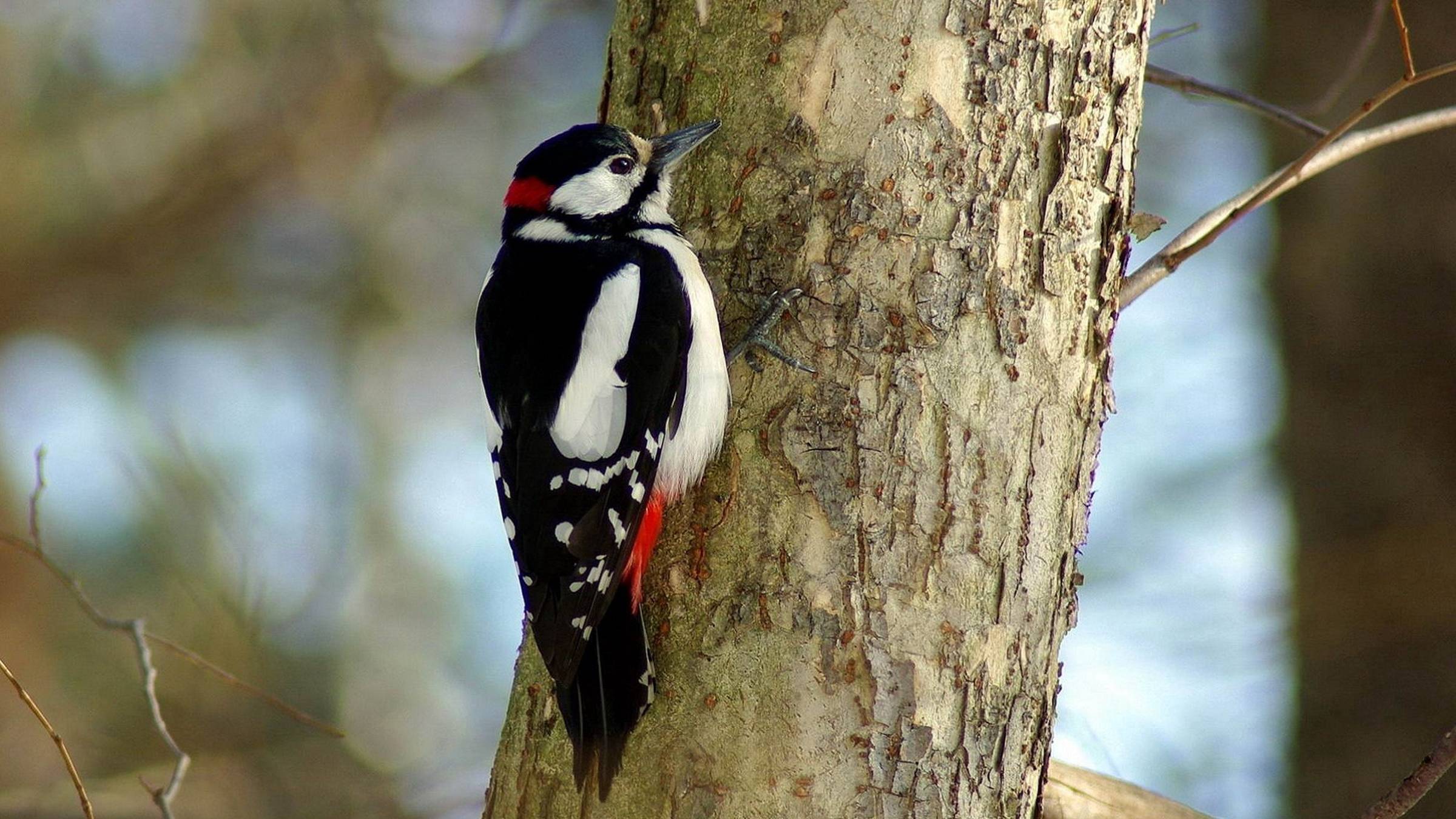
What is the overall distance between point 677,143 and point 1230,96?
4.75 ft

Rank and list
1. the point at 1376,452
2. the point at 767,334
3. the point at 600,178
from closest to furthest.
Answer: the point at 767,334 < the point at 600,178 < the point at 1376,452

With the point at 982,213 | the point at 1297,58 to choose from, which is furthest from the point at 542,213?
the point at 1297,58

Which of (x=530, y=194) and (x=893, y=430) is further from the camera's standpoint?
(x=530, y=194)

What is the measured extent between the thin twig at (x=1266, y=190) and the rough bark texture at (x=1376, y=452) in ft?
4.86

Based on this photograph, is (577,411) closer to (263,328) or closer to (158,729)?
(158,729)

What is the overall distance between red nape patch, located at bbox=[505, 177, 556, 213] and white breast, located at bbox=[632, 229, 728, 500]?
568 mm

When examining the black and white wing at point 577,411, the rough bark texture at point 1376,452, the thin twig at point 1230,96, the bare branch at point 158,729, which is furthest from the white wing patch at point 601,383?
the rough bark texture at point 1376,452

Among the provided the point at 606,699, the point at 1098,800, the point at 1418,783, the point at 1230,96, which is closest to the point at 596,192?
the point at 606,699

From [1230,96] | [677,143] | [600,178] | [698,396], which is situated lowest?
[698,396]

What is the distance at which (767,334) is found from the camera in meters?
2.23

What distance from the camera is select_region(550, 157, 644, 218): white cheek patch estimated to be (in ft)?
8.78

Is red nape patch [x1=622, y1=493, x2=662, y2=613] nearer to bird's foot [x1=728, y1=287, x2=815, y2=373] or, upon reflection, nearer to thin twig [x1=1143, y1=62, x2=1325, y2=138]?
bird's foot [x1=728, y1=287, x2=815, y2=373]

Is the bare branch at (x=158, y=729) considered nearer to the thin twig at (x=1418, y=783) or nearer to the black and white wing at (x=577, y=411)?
the black and white wing at (x=577, y=411)

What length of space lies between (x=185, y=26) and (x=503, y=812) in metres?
4.75
